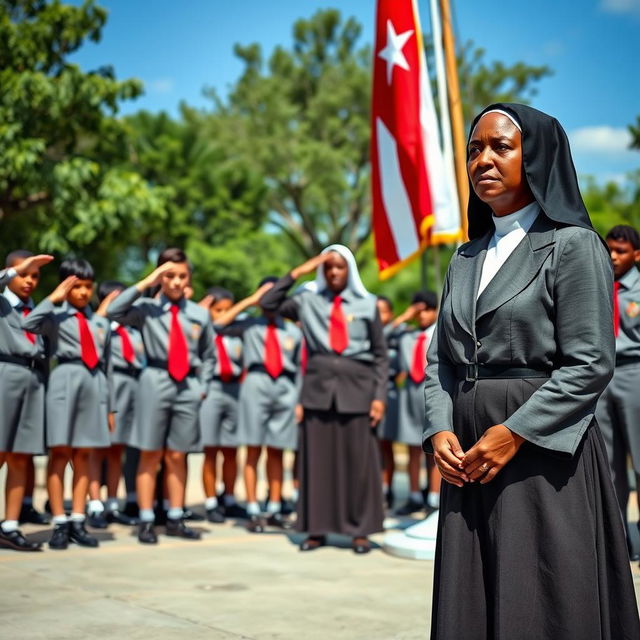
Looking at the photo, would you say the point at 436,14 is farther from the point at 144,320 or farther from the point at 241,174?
the point at 241,174

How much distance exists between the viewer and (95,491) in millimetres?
7480

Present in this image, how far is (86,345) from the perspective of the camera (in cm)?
678

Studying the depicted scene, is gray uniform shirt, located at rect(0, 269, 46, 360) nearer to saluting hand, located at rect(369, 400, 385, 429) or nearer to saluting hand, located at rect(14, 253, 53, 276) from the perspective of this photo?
saluting hand, located at rect(14, 253, 53, 276)

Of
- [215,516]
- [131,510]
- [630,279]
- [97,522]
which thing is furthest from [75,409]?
[630,279]

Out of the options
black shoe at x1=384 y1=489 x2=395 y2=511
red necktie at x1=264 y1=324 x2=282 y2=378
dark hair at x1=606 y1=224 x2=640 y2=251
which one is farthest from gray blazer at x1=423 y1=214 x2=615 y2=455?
black shoe at x1=384 y1=489 x2=395 y2=511

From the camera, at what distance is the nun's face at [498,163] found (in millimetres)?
2949

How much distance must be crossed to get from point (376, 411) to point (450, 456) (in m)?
4.08

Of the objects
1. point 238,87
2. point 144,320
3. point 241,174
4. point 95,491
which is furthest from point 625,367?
point 238,87

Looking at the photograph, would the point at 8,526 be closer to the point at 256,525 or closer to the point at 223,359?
the point at 256,525

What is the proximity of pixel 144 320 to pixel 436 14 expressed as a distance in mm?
3419

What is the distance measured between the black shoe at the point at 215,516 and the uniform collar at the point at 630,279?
4.17 m

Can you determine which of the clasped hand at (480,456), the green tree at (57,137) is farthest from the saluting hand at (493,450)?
the green tree at (57,137)

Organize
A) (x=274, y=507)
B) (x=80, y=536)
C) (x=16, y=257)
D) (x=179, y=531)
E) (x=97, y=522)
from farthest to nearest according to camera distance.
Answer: (x=274, y=507) < (x=97, y=522) < (x=179, y=531) < (x=16, y=257) < (x=80, y=536)

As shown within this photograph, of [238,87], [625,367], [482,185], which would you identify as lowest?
[625,367]
